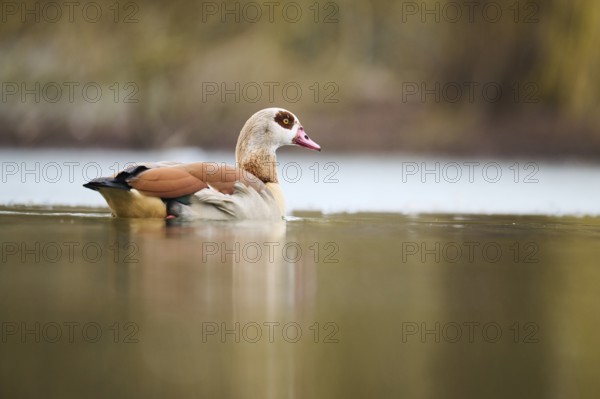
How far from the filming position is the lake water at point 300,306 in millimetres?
3895

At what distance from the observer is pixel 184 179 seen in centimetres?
851

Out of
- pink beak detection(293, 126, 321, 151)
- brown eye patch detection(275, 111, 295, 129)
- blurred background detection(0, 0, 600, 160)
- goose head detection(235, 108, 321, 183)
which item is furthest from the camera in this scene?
blurred background detection(0, 0, 600, 160)

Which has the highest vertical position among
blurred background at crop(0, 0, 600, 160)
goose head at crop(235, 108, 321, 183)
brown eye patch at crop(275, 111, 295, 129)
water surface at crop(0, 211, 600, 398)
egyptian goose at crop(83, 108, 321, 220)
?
blurred background at crop(0, 0, 600, 160)

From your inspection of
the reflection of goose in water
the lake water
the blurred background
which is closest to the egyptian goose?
the lake water

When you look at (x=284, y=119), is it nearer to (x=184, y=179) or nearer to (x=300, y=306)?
(x=184, y=179)

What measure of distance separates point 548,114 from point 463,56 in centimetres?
227

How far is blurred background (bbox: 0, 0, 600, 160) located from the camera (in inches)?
738

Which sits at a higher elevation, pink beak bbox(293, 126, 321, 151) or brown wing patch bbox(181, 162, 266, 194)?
pink beak bbox(293, 126, 321, 151)

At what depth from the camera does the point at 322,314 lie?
500cm

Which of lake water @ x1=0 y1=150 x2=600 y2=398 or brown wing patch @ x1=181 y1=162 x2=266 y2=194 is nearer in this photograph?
lake water @ x1=0 y1=150 x2=600 y2=398

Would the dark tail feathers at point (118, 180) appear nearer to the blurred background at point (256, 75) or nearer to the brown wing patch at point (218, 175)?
the brown wing patch at point (218, 175)

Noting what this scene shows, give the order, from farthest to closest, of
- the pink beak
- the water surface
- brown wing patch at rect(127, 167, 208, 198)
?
the pink beak < brown wing patch at rect(127, 167, 208, 198) < the water surface

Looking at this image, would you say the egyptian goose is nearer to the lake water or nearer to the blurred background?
the lake water

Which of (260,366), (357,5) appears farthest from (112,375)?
(357,5)
